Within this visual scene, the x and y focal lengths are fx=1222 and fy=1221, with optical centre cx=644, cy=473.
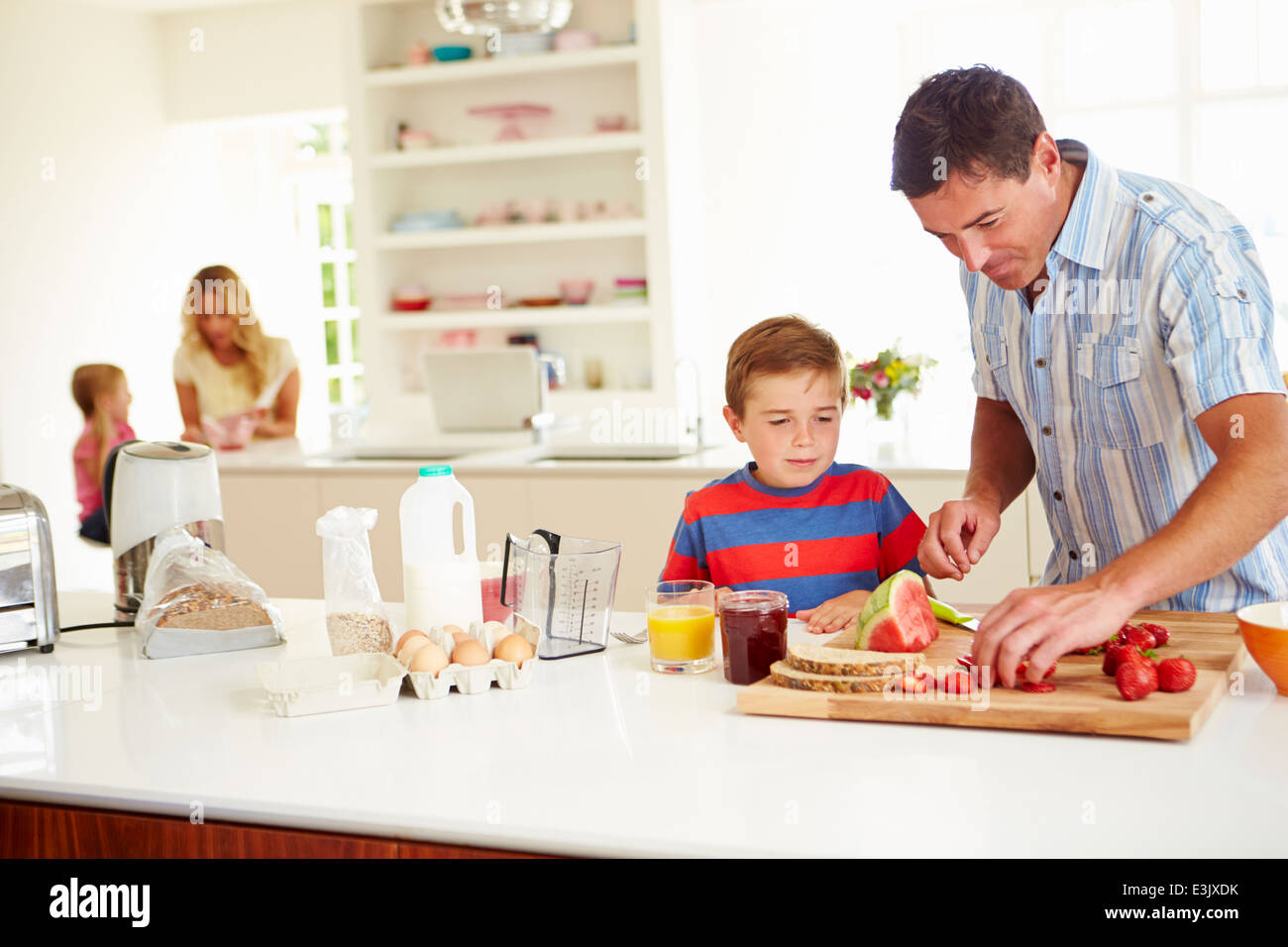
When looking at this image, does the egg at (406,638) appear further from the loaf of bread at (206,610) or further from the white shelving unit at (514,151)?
the white shelving unit at (514,151)

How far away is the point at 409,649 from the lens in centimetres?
158

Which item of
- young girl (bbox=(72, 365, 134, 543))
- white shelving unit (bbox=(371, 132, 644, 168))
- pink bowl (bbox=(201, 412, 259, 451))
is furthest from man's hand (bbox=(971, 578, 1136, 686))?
white shelving unit (bbox=(371, 132, 644, 168))

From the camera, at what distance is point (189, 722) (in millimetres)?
1505

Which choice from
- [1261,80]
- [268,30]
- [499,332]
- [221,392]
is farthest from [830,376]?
[268,30]

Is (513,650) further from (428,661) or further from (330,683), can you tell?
(330,683)

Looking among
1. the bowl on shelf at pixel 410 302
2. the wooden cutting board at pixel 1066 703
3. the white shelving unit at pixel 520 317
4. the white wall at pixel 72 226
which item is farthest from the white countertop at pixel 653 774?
the white wall at pixel 72 226

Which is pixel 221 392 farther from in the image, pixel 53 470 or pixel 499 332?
pixel 53 470

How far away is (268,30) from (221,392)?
2.64 m

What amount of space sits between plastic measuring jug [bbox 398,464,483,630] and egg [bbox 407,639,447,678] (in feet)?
0.45

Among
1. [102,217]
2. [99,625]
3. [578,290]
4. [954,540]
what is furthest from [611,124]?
[954,540]

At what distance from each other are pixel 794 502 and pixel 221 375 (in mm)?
3283

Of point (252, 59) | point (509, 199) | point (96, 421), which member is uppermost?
point (252, 59)

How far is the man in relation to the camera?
1.40 metres
